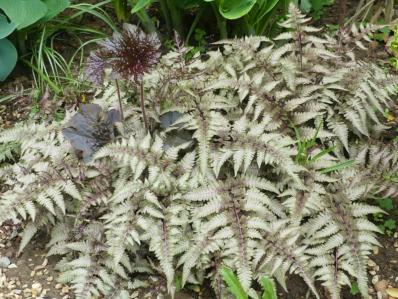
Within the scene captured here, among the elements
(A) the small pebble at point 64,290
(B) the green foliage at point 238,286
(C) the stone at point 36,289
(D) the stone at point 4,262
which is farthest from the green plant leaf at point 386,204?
→ (D) the stone at point 4,262

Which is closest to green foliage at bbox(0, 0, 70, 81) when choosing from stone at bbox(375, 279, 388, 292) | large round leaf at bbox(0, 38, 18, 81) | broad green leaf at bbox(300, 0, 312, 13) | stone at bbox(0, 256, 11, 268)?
large round leaf at bbox(0, 38, 18, 81)

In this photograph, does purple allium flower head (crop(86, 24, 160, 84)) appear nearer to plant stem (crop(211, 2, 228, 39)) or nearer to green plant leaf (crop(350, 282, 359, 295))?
plant stem (crop(211, 2, 228, 39))

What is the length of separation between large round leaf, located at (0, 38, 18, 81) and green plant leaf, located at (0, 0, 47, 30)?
167mm

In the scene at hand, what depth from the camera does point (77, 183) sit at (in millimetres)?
2650

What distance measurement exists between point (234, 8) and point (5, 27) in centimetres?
117

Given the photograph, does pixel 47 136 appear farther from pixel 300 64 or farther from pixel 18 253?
pixel 300 64

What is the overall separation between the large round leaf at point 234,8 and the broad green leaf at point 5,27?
3.48 ft

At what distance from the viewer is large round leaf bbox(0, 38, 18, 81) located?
10.7 feet

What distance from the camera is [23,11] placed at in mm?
3139

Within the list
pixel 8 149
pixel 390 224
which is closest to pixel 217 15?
pixel 8 149

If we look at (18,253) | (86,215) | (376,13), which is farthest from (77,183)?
(376,13)

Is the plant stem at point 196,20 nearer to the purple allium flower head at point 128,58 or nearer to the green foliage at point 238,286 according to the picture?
the purple allium flower head at point 128,58

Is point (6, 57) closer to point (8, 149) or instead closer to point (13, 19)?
point (13, 19)

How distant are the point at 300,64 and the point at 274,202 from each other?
728mm
